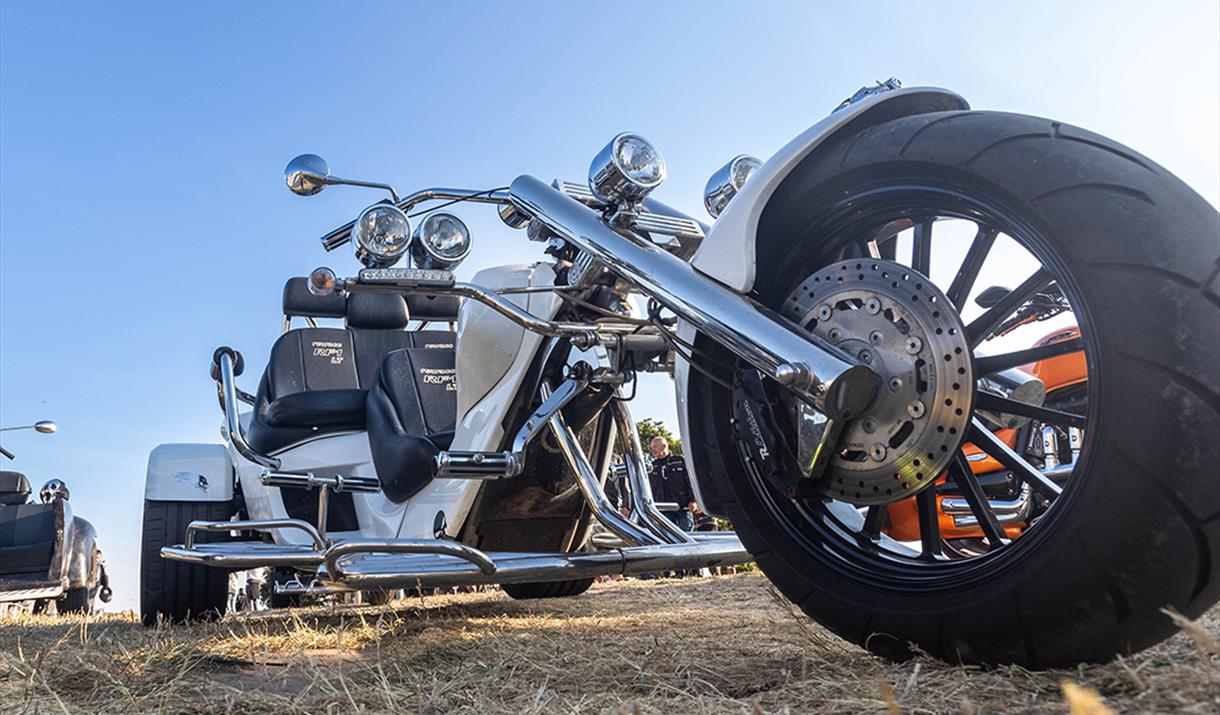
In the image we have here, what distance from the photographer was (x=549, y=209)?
2.31 metres

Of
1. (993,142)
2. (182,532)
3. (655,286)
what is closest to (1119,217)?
(993,142)

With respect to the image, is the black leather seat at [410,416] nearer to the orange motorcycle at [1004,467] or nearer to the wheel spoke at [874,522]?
the orange motorcycle at [1004,467]

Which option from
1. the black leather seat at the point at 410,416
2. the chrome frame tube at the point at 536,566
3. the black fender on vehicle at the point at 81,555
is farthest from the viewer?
the black fender on vehicle at the point at 81,555

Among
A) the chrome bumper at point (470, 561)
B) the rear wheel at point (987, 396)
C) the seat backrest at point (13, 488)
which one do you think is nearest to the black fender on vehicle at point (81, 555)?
the seat backrest at point (13, 488)

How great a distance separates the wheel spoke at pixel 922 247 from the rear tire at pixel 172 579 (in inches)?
124

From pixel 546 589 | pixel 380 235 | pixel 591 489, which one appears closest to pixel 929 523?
pixel 591 489

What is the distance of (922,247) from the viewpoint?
1.80m

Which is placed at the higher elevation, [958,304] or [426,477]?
[958,304]

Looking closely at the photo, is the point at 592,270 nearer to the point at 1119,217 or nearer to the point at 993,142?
the point at 993,142

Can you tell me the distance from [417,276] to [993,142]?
1.23m

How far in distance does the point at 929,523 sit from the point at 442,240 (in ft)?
→ 4.70

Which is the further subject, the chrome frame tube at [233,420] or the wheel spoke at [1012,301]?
the chrome frame tube at [233,420]

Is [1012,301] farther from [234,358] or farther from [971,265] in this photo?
[234,358]

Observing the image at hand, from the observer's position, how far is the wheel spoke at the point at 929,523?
1.71 metres
